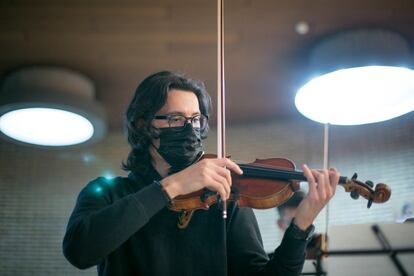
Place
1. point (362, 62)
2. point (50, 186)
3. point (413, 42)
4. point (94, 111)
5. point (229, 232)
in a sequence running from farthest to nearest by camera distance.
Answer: point (50, 186) → point (94, 111) → point (413, 42) → point (362, 62) → point (229, 232)

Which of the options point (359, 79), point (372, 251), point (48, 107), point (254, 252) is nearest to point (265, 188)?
point (254, 252)

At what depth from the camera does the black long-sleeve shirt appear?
959mm

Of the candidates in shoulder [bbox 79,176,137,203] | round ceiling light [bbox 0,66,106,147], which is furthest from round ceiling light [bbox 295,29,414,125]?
shoulder [bbox 79,176,137,203]

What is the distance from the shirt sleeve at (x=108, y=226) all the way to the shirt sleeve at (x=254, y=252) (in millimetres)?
294

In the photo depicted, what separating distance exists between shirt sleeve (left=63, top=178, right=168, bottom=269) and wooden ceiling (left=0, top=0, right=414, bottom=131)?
151 cm

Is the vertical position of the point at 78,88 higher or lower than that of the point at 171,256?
higher

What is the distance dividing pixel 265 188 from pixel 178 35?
5.03 feet

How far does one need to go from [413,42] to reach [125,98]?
178 centimetres

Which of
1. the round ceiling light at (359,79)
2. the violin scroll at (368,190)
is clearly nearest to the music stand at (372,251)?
the violin scroll at (368,190)

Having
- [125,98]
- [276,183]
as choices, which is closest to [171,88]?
[276,183]

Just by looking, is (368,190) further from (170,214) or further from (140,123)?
(140,123)

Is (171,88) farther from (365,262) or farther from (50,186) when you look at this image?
(50,186)

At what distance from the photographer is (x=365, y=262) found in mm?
1323

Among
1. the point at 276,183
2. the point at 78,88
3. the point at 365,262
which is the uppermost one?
the point at 78,88
